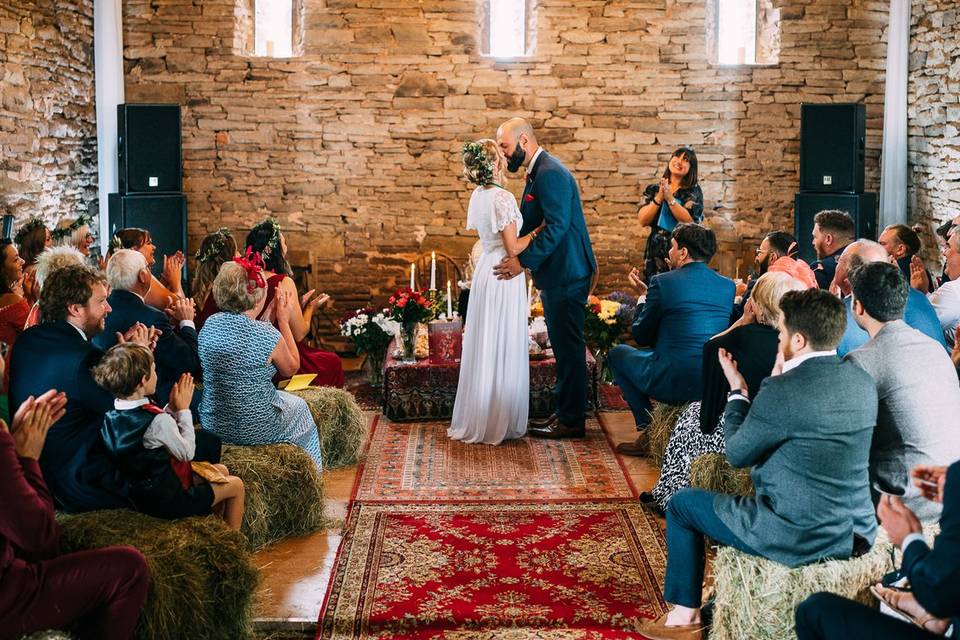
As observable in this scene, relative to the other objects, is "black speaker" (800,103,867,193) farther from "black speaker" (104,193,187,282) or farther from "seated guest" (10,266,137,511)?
"seated guest" (10,266,137,511)

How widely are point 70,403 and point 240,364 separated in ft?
3.43

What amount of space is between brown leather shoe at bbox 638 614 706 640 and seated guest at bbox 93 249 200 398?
95.2 inches

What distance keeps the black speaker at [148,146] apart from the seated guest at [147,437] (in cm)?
581

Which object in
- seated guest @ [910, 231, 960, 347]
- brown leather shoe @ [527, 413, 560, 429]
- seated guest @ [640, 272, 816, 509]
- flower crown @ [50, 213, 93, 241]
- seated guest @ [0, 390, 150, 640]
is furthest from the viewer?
flower crown @ [50, 213, 93, 241]

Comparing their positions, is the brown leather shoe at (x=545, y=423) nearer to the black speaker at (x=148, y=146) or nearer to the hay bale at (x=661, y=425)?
the hay bale at (x=661, y=425)

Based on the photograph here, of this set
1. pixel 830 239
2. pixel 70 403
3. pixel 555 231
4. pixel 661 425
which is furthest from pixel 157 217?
pixel 70 403

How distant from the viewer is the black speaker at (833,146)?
891cm

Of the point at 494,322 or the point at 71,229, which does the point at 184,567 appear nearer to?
the point at 494,322

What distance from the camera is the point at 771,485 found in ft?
10.7

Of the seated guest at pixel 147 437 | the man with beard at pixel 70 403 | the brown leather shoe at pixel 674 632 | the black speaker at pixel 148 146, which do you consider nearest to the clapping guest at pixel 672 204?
the black speaker at pixel 148 146

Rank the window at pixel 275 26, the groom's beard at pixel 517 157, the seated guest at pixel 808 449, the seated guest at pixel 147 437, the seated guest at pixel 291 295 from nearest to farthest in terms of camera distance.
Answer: the seated guest at pixel 808 449
the seated guest at pixel 147 437
the seated guest at pixel 291 295
the groom's beard at pixel 517 157
the window at pixel 275 26

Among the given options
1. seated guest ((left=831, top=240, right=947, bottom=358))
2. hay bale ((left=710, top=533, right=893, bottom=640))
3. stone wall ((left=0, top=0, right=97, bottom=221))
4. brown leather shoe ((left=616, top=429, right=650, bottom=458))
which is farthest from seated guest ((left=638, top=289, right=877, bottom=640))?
stone wall ((left=0, top=0, right=97, bottom=221))

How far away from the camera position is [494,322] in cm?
605

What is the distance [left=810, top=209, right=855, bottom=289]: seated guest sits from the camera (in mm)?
5871
